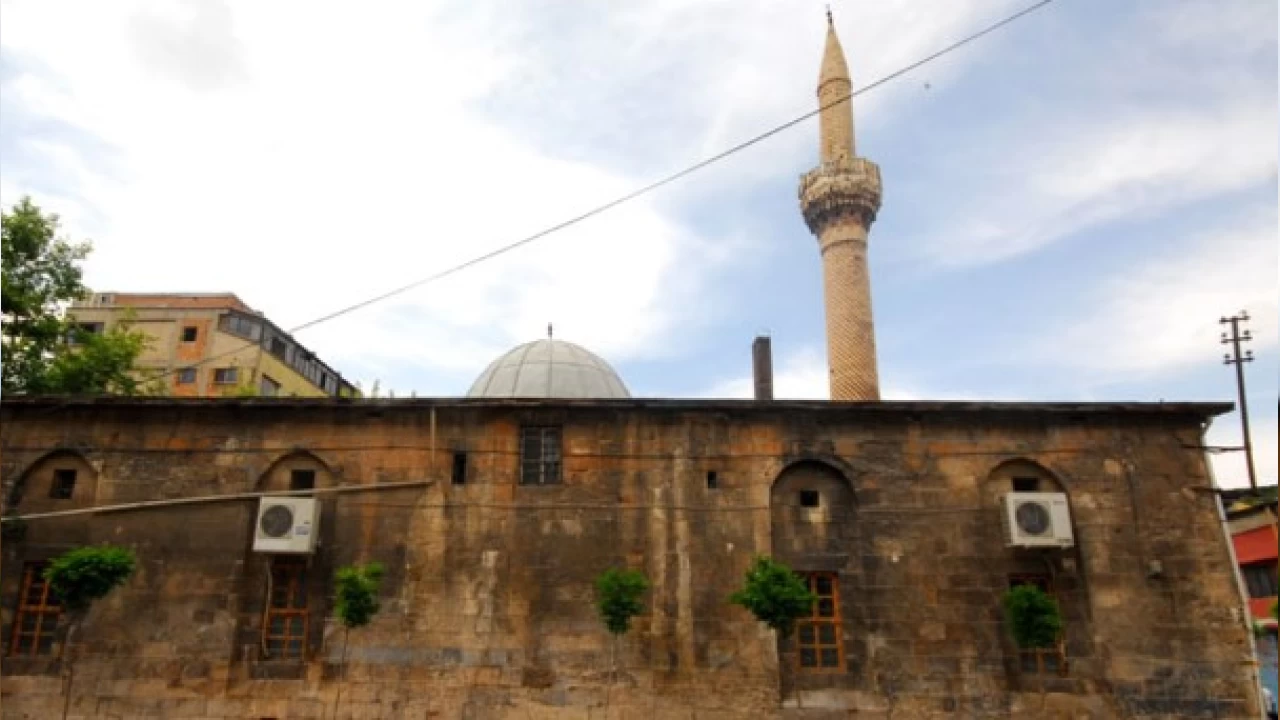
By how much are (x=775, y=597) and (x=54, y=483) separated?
12672 mm

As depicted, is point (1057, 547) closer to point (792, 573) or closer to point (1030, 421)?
point (1030, 421)

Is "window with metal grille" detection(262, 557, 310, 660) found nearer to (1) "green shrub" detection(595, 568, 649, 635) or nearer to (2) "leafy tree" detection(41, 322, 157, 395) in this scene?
(1) "green shrub" detection(595, 568, 649, 635)

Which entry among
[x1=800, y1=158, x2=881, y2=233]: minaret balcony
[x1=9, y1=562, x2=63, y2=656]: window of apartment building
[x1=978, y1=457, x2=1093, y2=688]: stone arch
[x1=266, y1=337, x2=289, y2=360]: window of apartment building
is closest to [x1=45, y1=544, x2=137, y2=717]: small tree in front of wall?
[x1=9, y1=562, x2=63, y2=656]: window of apartment building

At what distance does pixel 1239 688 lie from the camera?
13664 millimetres

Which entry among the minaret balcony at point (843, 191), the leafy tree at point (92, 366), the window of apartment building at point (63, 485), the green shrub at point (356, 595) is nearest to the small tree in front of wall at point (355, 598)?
the green shrub at point (356, 595)

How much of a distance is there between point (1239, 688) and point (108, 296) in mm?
50944

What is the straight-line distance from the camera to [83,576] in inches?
535

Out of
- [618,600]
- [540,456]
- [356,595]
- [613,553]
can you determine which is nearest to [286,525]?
[356,595]

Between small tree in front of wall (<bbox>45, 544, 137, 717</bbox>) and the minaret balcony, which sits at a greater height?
the minaret balcony

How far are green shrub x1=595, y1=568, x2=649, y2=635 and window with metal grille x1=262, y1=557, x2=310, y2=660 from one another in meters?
5.04

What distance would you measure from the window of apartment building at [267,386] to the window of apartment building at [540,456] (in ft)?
95.5

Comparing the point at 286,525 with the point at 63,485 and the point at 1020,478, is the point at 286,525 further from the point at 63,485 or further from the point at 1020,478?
the point at 1020,478

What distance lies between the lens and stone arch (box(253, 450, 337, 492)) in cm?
1509

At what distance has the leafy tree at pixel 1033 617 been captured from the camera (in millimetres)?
13492
